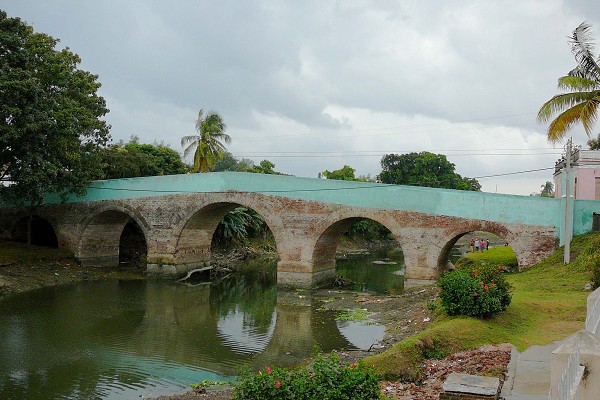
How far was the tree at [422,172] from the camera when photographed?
39.1 m

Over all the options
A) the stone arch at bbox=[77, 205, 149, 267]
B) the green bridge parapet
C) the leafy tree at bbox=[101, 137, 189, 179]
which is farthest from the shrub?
the leafy tree at bbox=[101, 137, 189, 179]

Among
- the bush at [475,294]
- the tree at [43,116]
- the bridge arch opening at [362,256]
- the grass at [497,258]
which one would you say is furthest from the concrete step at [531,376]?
the tree at [43,116]

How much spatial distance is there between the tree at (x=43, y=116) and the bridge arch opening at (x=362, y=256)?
9.52 metres

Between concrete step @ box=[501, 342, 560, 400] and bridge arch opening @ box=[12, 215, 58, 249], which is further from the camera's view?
bridge arch opening @ box=[12, 215, 58, 249]

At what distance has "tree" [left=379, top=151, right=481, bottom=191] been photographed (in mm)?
39094

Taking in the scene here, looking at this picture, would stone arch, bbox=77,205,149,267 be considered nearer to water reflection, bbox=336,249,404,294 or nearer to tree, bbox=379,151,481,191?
water reflection, bbox=336,249,404,294

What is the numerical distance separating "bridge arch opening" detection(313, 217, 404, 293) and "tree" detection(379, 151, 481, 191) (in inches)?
170

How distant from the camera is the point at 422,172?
1550 inches

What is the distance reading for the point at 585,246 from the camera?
14.1m

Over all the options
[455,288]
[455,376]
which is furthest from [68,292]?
[455,376]

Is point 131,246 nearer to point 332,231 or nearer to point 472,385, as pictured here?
point 332,231

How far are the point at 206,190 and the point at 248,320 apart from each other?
6.91 m

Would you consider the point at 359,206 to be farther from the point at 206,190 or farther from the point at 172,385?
the point at 172,385

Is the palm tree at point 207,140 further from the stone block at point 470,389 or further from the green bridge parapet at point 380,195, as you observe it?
the stone block at point 470,389
